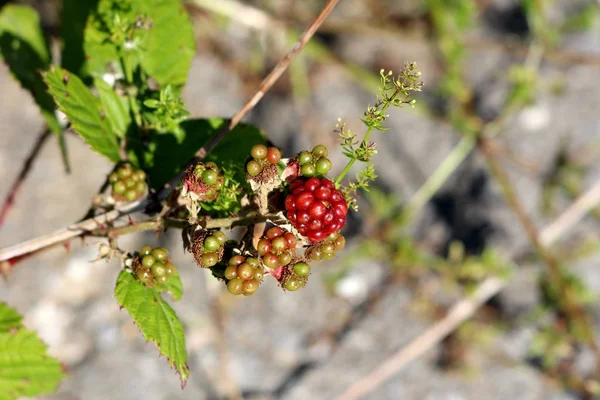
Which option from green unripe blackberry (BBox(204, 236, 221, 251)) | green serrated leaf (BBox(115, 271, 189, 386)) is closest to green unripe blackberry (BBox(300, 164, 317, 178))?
green unripe blackberry (BBox(204, 236, 221, 251))

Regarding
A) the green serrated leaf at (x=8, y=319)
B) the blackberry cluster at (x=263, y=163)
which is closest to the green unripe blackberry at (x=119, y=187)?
the blackberry cluster at (x=263, y=163)

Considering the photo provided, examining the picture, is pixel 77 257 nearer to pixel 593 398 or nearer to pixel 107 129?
pixel 107 129

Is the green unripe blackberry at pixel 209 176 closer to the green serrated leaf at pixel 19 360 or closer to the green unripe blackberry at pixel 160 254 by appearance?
the green unripe blackberry at pixel 160 254

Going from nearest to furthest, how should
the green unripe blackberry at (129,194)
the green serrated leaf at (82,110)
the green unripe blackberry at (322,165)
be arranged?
the green unripe blackberry at (322,165) → the green serrated leaf at (82,110) → the green unripe blackberry at (129,194)

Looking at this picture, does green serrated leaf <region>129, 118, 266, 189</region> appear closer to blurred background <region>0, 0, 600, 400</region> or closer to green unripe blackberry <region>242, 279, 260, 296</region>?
green unripe blackberry <region>242, 279, 260, 296</region>

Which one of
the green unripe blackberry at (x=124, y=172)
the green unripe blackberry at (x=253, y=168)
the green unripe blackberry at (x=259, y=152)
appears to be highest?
the green unripe blackberry at (x=124, y=172)

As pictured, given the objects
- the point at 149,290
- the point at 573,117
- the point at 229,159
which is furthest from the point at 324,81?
the point at 149,290

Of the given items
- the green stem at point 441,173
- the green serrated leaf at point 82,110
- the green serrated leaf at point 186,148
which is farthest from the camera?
the green stem at point 441,173
